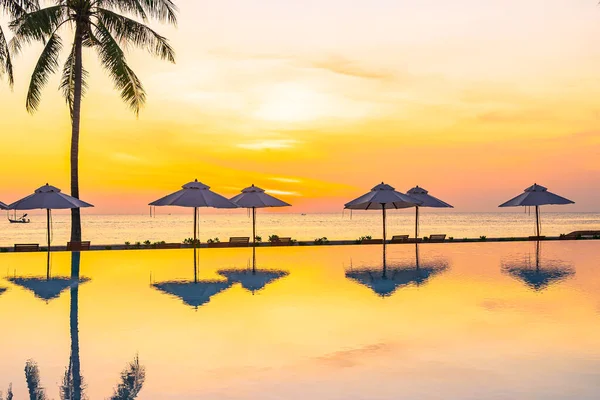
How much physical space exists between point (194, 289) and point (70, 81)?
15.5 meters

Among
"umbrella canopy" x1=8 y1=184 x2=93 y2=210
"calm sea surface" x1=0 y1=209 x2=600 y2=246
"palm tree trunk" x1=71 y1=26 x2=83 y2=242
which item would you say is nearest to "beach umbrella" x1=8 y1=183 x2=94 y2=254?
"umbrella canopy" x1=8 y1=184 x2=93 y2=210

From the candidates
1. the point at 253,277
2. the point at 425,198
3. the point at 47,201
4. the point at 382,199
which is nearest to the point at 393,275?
the point at 253,277

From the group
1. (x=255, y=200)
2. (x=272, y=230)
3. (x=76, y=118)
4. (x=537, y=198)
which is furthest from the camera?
(x=272, y=230)

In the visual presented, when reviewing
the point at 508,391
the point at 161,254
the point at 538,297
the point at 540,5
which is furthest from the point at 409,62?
the point at 508,391

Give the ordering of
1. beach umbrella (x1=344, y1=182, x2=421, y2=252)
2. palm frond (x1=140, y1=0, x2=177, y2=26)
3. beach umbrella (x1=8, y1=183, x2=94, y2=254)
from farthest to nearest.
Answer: beach umbrella (x1=344, y1=182, x2=421, y2=252)
palm frond (x1=140, y1=0, x2=177, y2=26)
beach umbrella (x1=8, y1=183, x2=94, y2=254)

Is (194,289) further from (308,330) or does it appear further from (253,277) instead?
(308,330)

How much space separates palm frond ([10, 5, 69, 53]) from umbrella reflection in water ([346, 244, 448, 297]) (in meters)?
15.7

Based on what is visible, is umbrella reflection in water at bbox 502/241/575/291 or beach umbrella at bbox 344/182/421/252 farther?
beach umbrella at bbox 344/182/421/252

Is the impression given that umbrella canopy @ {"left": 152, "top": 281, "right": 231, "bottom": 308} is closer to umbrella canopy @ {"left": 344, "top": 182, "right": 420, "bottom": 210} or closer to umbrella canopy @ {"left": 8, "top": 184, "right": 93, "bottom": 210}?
umbrella canopy @ {"left": 8, "top": 184, "right": 93, "bottom": 210}

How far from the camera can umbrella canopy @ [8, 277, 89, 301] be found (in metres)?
14.4

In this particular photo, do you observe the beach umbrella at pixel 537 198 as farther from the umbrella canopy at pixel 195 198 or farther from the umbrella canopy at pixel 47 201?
the umbrella canopy at pixel 47 201

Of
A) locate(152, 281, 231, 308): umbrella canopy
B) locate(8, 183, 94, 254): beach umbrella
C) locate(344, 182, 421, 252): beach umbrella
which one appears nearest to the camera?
locate(152, 281, 231, 308): umbrella canopy

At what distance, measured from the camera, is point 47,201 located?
22656 mm

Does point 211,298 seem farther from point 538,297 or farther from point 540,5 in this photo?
point 540,5
